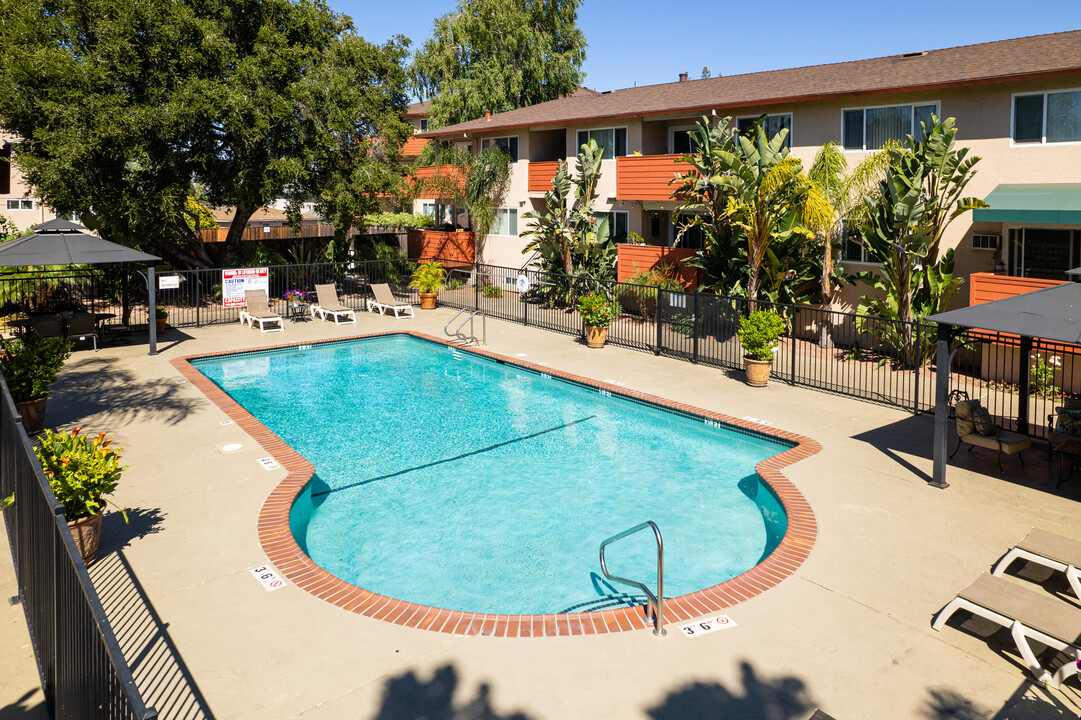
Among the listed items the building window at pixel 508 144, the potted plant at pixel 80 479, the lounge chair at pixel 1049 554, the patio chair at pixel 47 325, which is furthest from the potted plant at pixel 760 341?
the building window at pixel 508 144

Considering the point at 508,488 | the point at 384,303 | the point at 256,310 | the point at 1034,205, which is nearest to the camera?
the point at 508,488

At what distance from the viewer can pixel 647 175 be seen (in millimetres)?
26422

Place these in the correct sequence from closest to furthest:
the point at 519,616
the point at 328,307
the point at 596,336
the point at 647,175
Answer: the point at 519,616 < the point at 596,336 < the point at 328,307 < the point at 647,175

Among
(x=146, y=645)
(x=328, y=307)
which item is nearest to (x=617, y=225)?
(x=328, y=307)

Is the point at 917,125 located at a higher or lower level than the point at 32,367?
higher

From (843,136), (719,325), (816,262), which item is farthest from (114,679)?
(843,136)

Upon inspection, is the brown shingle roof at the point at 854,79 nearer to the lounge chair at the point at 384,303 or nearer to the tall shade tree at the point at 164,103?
the tall shade tree at the point at 164,103

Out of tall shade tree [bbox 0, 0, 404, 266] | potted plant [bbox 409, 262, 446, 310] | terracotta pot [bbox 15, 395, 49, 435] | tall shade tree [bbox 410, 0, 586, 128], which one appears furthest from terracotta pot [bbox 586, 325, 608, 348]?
tall shade tree [bbox 410, 0, 586, 128]

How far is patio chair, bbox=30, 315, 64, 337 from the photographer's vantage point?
20047mm

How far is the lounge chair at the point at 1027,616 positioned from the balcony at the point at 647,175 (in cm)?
1915

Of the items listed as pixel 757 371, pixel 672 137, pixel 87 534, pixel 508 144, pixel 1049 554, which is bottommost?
pixel 1049 554

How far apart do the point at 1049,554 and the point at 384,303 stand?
72.9 ft

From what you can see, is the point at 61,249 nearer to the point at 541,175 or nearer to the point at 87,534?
the point at 87,534

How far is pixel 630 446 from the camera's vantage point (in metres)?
14.3
